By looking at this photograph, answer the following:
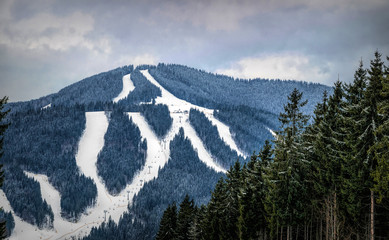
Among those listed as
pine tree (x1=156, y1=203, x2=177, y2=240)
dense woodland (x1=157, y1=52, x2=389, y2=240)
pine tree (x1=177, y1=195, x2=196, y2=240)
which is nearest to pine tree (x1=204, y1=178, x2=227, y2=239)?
dense woodland (x1=157, y1=52, x2=389, y2=240)

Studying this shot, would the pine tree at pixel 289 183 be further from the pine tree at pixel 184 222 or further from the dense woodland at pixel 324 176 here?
the pine tree at pixel 184 222

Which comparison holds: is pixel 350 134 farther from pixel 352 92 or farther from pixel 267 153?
pixel 267 153

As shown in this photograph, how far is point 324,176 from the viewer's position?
31.9 m

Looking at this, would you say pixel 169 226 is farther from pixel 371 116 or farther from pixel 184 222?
pixel 371 116

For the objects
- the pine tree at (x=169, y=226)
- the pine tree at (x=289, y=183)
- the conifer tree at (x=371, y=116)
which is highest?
the conifer tree at (x=371, y=116)

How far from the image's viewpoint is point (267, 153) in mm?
42469

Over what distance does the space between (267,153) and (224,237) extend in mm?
11230

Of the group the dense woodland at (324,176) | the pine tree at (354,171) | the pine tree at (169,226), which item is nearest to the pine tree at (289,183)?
the dense woodland at (324,176)

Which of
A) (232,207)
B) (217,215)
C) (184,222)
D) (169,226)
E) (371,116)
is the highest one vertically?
(371,116)

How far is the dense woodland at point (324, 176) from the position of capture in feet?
83.4

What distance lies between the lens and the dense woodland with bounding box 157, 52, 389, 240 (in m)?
25.4

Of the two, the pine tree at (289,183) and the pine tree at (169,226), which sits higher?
the pine tree at (289,183)

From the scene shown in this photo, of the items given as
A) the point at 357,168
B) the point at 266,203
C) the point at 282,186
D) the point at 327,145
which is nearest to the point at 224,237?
the point at 266,203

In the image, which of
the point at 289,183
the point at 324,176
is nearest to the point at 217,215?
the point at 289,183
